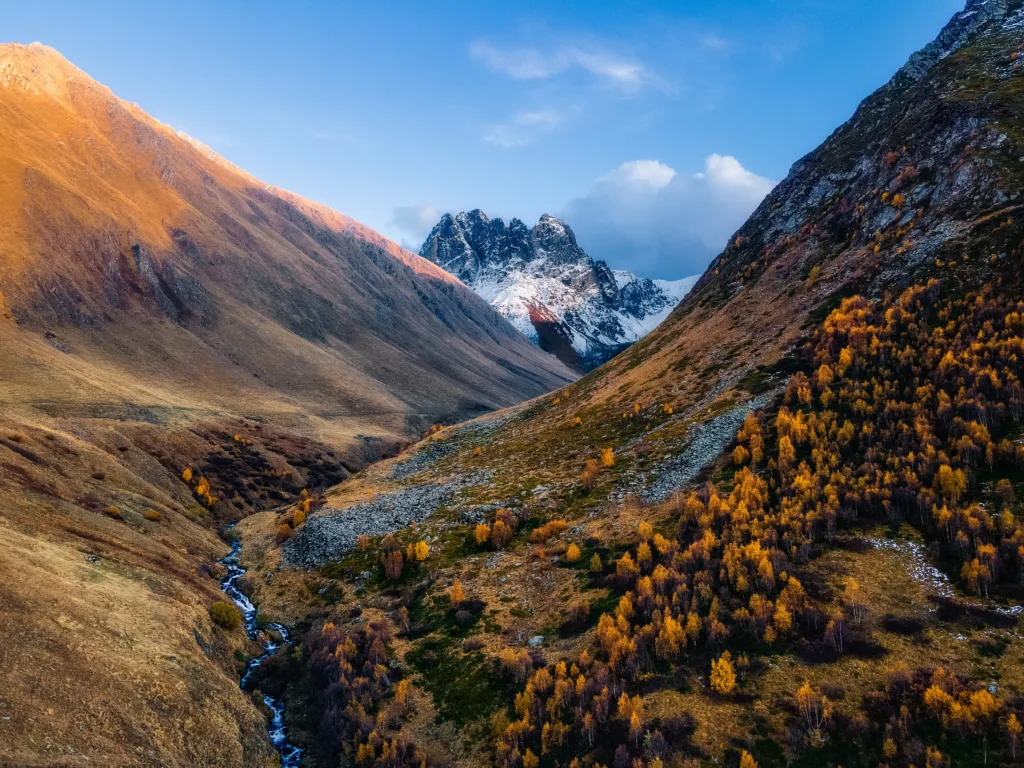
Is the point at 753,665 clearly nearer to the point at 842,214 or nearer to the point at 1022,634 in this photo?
the point at 1022,634

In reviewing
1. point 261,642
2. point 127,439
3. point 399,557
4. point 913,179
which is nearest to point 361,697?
point 261,642

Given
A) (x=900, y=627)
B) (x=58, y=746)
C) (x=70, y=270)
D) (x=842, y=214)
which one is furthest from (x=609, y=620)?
(x=70, y=270)

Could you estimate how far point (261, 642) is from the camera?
147 feet

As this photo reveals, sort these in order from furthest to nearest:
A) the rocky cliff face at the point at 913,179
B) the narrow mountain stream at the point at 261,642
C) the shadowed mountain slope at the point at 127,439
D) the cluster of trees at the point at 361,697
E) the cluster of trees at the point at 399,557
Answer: the rocky cliff face at the point at 913,179, the cluster of trees at the point at 399,557, the narrow mountain stream at the point at 261,642, the cluster of trees at the point at 361,697, the shadowed mountain slope at the point at 127,439

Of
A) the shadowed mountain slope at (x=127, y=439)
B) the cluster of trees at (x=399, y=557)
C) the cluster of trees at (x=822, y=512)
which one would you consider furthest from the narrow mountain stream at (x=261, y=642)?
the cluster of trees at (x=822, y=512)

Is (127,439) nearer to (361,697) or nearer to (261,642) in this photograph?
(261,642)

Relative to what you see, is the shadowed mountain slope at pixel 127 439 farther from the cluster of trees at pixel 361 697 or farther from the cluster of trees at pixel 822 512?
the cluster of trees at pixel 822 512

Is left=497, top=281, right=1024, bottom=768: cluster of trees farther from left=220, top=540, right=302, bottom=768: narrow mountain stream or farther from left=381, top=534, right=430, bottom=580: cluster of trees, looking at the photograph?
left=381, top=534, right=430, bottom=580: cluster of trees

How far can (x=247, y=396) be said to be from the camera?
137500mm

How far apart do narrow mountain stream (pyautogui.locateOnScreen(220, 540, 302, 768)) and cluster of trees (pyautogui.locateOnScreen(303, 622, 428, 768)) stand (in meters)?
2.11

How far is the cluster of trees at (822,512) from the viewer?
2897 centimetres

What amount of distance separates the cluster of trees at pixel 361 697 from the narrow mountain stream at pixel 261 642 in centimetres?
211

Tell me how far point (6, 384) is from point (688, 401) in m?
105

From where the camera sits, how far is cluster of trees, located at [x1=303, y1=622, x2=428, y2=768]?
102 ft
